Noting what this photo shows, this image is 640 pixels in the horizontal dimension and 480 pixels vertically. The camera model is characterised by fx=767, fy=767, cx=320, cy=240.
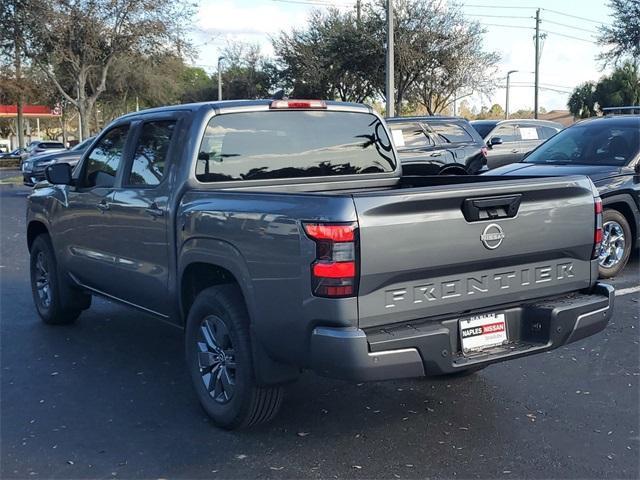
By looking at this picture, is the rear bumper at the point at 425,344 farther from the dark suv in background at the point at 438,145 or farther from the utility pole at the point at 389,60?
the utility pole at the point at 389,60

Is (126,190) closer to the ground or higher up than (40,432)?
higher up

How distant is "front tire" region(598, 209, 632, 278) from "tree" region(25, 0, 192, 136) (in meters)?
25.5

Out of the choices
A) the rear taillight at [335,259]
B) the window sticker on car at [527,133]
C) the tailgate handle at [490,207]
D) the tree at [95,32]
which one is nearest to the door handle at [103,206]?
the rear taillight at [335,259]

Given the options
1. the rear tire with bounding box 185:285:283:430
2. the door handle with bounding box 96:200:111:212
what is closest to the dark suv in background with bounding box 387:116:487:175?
the door handle with bounding box 96:200:111:212

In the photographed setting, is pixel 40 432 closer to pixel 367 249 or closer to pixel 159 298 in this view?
pixel 159 298

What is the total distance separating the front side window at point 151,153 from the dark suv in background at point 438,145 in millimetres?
8618

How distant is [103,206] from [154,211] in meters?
0.91

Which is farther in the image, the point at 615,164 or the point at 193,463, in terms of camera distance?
the point at 615,164

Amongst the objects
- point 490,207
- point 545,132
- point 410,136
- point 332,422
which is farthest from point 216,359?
point 545,132

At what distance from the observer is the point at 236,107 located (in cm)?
517

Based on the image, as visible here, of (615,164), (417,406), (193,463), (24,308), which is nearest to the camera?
(193,463)

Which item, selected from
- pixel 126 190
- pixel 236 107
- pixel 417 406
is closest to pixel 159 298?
pixel 126 190

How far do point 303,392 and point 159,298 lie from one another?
1.16 metres

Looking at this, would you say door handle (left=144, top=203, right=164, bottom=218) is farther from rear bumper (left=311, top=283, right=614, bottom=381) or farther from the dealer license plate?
the dealer license plate
